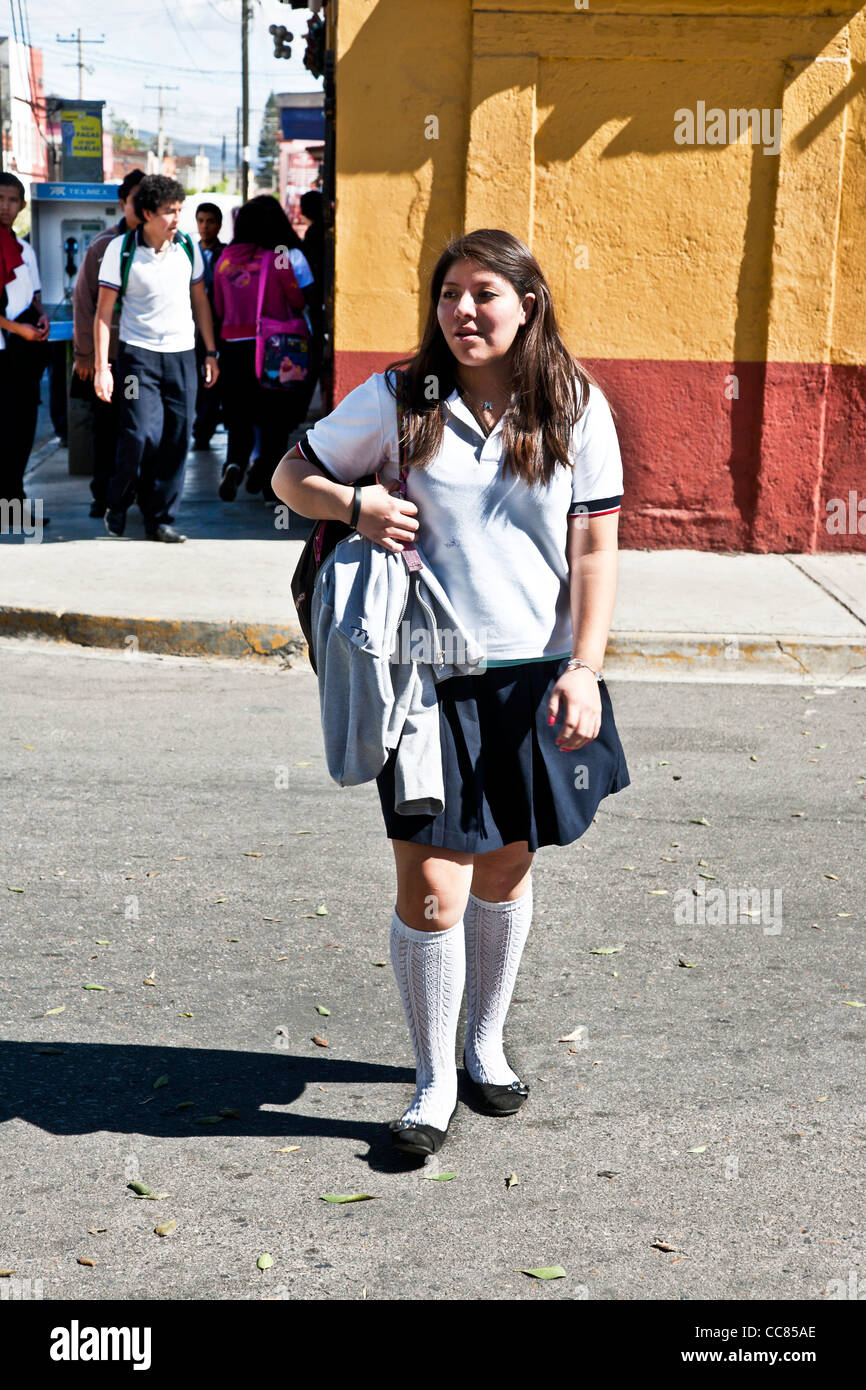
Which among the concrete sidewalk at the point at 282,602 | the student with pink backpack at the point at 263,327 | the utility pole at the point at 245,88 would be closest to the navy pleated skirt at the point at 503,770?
the concrete sidewalk at the point at 282,602

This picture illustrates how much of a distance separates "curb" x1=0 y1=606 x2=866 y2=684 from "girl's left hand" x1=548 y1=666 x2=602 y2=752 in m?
4.44

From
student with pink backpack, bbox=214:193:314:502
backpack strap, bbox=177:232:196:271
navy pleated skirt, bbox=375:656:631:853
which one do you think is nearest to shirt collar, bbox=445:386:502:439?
navy pleated skirt, bbox=375:656:631:853

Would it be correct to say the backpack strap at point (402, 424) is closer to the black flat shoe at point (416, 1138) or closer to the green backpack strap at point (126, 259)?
the black flat shoe at point (416, 1138)

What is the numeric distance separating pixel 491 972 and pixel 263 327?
7.78m

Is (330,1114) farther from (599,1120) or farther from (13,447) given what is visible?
(13,447)

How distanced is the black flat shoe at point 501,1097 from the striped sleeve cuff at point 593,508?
4.38 ft

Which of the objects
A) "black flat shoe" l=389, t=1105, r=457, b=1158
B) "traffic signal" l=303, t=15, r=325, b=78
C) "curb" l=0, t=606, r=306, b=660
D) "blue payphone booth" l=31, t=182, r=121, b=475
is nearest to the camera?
"black flat shoe" l=389, t=1105, r=457, b=1158

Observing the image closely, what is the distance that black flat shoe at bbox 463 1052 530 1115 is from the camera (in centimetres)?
346

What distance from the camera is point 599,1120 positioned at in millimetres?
3447

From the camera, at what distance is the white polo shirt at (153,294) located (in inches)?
344

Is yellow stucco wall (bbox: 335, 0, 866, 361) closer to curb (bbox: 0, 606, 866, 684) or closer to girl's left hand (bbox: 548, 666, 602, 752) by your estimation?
curb (bbox: 0, 606, 866, 684)

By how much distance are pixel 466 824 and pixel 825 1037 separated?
1317 millimetres

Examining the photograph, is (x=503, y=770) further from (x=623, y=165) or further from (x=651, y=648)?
(x=623, y=165)
